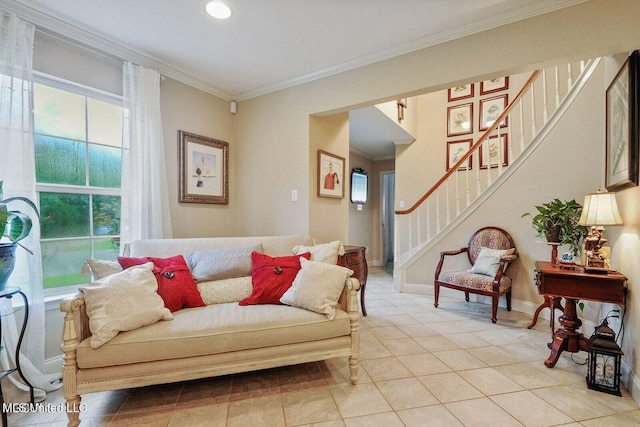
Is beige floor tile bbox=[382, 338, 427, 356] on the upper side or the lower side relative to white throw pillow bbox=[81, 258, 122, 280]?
lower

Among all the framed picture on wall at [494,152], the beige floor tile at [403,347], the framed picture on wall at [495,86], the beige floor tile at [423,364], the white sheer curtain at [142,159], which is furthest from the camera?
the framed picture on wall at [495,86]

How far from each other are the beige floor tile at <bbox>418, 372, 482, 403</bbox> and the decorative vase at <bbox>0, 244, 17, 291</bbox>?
250 cm

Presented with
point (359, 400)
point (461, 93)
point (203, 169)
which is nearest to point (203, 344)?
point (359, 400)

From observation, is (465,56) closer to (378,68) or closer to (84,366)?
(378,68)

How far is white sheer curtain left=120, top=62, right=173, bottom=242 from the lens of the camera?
7.82 feet

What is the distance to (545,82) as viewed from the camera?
11.3ft

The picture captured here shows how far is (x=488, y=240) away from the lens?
11.3 feet

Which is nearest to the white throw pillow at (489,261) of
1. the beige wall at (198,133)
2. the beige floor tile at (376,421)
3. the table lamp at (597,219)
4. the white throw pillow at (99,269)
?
the table lamp at (597,219)

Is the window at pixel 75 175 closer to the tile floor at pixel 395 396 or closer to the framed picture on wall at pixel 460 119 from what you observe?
the tile floor at pixel 395 396

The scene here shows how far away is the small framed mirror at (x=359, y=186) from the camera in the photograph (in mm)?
5539

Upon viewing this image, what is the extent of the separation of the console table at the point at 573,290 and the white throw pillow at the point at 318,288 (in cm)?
149

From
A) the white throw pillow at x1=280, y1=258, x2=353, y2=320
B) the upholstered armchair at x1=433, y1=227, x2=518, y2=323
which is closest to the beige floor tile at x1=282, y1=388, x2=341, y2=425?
the white throw pillow at x1=280, y1=258, x2=353, y2=320

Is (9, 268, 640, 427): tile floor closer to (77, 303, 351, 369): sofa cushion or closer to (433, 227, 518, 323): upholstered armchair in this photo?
(77, 303, 351, 369): sofa cushion

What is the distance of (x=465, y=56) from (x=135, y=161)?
110 inches
